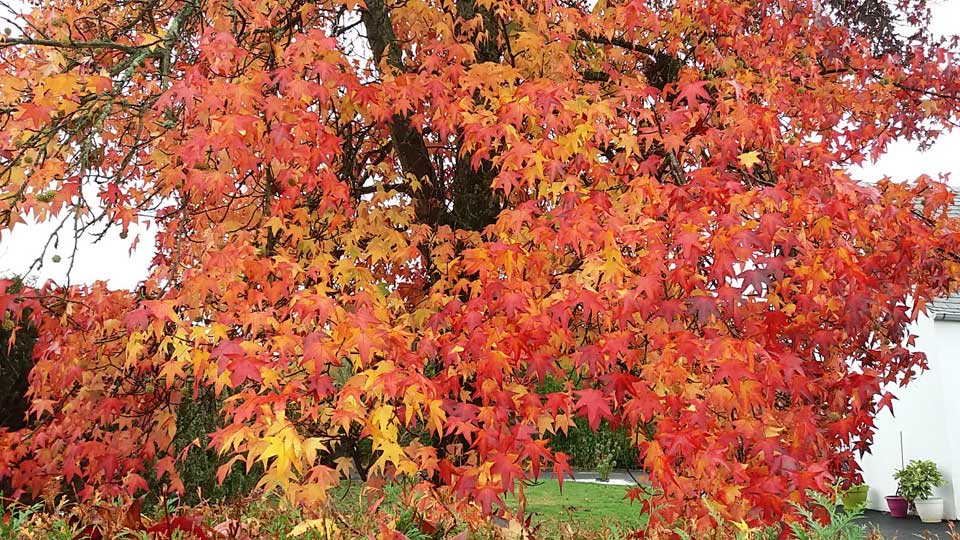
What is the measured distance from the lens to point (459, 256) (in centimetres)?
537

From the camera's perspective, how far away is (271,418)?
3787mm

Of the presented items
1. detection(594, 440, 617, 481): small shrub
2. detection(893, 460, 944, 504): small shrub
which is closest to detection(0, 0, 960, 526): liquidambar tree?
detection(893, 460, 944, 504): small shrub

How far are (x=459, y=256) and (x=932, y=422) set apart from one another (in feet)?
37.8

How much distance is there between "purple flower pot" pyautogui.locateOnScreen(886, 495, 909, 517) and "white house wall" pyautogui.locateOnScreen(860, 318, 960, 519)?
52 centimetres

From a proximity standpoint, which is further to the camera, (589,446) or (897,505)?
(589,446)

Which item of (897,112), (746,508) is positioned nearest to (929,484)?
(897,112)

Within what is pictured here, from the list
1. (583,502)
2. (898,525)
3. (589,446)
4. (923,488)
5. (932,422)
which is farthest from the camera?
(589,446)

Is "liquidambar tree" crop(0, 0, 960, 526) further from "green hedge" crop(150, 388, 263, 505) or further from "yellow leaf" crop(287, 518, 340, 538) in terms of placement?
"green hedge" crop(150, 388, 263, 505)

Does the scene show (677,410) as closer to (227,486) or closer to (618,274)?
(618,274)

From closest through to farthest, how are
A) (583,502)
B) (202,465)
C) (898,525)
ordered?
1. (202,465)
2. (583,502)
3. (898,525)

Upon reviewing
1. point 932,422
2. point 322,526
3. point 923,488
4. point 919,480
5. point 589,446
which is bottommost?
point 322,526

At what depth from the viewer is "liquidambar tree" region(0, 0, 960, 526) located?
4.12 m

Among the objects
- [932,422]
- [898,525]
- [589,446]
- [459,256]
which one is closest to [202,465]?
[459,256]

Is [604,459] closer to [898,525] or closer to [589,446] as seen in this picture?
[589,446]
